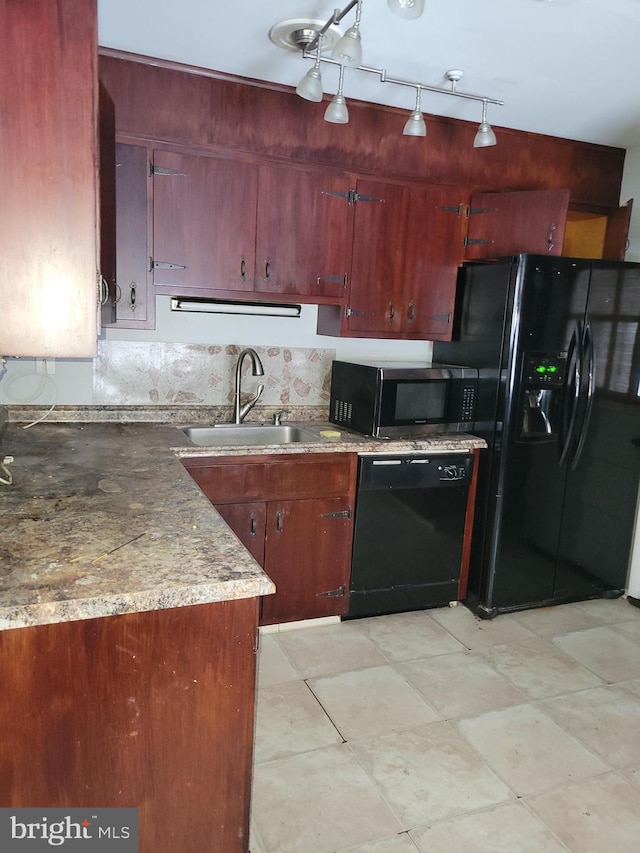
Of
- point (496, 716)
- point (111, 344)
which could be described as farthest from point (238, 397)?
point (496, 716)

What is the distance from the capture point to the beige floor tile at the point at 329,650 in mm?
2701

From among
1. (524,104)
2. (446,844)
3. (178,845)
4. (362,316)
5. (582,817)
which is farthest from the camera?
(362,316)

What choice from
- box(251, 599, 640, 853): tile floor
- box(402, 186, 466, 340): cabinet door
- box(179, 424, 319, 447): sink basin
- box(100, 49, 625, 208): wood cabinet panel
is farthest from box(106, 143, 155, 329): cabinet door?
box(251, 599, 640, 853): tile floor

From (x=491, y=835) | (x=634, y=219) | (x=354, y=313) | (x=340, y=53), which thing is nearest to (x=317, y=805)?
(x=491, y=835)

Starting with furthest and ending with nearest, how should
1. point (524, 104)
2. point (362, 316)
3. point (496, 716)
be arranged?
point (362, 316) → point (524, 104) → point (496, 716)

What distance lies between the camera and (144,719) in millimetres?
1320

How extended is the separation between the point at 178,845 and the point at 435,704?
133cm

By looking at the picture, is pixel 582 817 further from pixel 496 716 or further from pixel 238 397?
pixel 238 397

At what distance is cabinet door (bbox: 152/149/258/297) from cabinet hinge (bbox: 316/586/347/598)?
150 centimetres

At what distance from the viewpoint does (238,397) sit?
3.21 metres

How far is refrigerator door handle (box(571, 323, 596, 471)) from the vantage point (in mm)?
3135

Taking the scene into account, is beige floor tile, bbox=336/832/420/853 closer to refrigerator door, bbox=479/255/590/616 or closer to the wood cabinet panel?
refrigerator door, bbox=479/255/590/616

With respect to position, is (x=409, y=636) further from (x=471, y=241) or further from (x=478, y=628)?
(x=471, y=241)

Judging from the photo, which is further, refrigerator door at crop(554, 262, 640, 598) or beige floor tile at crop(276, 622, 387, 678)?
refrigerator door at crop(554, 262, 640, 598)
